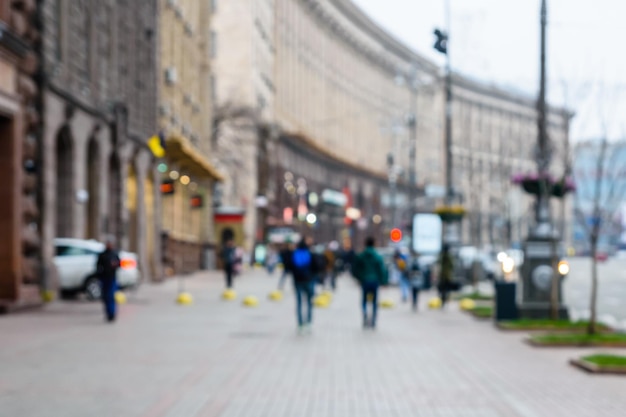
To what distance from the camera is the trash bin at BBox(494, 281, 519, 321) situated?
26.8 meters

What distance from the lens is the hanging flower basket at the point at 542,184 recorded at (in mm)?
27797

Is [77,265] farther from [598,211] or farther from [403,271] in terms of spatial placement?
[598,211]

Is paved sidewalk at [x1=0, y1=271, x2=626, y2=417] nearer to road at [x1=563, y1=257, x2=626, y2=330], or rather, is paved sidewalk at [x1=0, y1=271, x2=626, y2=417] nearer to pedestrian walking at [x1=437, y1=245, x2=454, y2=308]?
road at [x1=563, y1=257, x2=626, y2=330]

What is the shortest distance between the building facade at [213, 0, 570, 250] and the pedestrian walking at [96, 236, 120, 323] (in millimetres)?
28684

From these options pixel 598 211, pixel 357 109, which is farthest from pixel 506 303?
pixel 357 109

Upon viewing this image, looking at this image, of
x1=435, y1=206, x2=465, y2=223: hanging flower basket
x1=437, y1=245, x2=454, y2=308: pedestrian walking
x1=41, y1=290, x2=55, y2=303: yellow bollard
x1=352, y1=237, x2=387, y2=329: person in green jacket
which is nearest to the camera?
x1=352, y1=237, x2=387, y2=329: person in green jacket

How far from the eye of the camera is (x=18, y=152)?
1150 inches

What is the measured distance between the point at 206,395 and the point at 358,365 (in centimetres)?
Answer: 393

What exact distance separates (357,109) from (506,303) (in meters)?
107

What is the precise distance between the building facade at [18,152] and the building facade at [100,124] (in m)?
1.41

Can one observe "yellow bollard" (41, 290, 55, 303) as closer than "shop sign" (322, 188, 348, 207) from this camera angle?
Yes

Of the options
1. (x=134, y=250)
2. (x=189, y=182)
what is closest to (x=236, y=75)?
(x=189, y=182)

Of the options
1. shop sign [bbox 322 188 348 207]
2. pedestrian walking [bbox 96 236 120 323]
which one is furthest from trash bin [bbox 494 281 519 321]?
shop sign [bbox 322 188 348 207]

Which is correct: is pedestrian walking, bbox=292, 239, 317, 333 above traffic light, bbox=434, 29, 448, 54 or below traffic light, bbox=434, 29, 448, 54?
below
